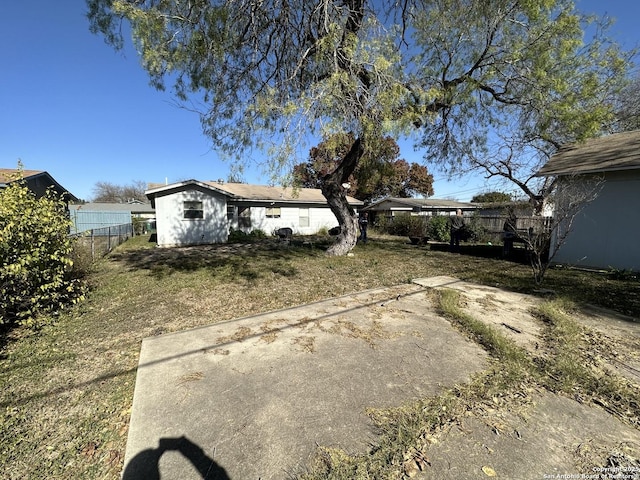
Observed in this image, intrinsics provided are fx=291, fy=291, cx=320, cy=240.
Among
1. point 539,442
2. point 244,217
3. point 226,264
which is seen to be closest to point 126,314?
point 226,264

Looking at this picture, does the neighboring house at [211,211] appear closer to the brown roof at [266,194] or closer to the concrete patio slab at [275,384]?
the brown roof at [266,194]

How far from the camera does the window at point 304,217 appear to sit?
69.1 ft

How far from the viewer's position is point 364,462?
1946 mm

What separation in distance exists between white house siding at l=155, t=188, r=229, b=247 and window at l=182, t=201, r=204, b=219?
150 mm

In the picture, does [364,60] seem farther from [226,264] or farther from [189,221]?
[189,221]

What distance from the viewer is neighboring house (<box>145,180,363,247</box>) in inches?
581

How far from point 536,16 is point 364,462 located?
978 centimetres

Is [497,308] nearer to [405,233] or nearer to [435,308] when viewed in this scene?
→ [435,308]

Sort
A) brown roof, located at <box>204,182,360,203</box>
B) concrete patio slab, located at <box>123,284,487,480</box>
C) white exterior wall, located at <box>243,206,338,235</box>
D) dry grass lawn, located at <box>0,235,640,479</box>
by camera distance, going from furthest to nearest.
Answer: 1. white exterior wall, located at <box>243,206,338,235</box>
2. brown roof, located at <box>204,182,360,203</box>
3. dry grass lawn, located at <box>0,235,640,479</box>
4. concrete patio slab, located at <box>123,284,487,480</box>

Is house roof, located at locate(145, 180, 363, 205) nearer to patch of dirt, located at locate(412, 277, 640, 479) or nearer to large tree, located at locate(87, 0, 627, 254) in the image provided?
large tree, located at locate(87, 0, 627, 254)

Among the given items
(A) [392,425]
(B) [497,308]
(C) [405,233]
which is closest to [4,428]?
(A) [392,425]

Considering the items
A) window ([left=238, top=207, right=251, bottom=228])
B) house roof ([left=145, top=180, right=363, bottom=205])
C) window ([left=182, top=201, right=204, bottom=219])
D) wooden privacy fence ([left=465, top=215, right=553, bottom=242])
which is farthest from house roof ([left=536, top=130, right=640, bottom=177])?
window ([left=238, top=207, right=251, bottom=228])

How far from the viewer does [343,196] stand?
411 inches

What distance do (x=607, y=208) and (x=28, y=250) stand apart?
1341 cm
